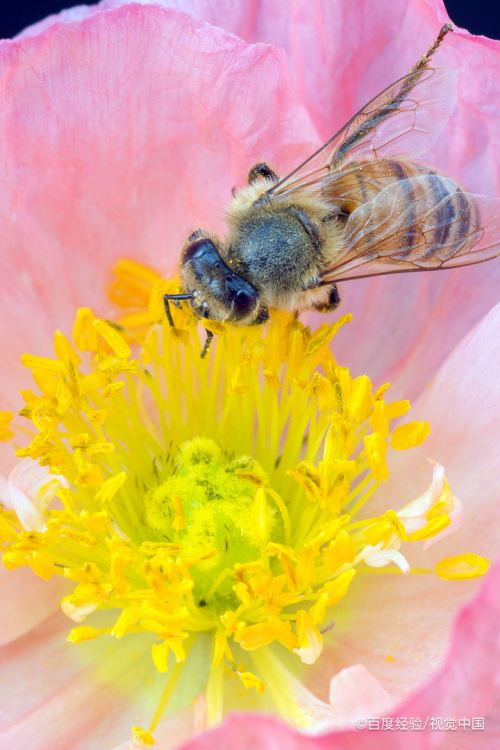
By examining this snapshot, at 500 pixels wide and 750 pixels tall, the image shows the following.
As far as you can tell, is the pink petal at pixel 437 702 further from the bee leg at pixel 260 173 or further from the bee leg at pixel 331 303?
the bee leg at pixel 260 173

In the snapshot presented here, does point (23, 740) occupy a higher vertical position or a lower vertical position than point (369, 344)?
lower

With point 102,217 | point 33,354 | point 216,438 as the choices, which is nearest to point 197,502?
point 216,438

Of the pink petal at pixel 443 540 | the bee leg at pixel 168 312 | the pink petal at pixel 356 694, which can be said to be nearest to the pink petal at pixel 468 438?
the pink petal at pixel 443 540

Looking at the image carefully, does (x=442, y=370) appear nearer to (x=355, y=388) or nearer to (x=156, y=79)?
(x=355, y=388)

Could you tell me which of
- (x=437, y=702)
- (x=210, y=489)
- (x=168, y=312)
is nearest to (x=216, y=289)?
(x=168, y=312)

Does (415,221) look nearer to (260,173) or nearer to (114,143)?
(260,173)

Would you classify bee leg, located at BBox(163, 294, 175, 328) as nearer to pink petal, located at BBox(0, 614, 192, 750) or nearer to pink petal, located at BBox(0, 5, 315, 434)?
pink petal, located at BBox(0, 5, 315, 434)

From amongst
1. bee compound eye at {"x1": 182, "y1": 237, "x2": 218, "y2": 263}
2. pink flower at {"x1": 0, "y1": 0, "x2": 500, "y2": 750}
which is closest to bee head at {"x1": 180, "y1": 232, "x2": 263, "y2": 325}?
bee compound eye at {"x1": 182, "y1": 237, "x2": 218, "y2": 263}

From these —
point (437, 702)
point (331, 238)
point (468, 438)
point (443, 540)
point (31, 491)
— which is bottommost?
point (437, 702)
